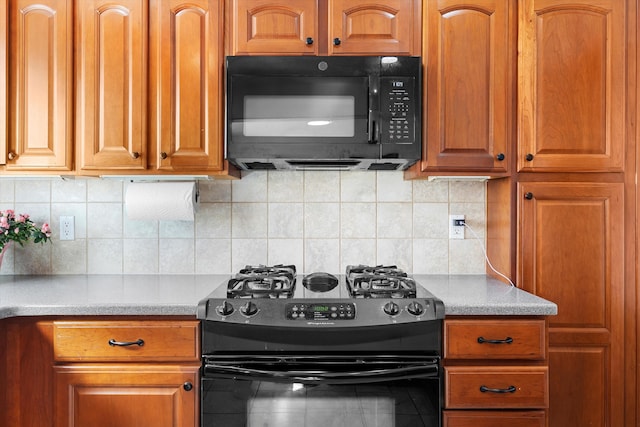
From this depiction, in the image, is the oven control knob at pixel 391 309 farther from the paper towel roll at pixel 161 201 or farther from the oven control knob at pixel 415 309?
the paper towel roll at pixel 161 201

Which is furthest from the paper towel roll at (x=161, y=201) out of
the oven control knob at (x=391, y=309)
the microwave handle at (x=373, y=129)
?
the oven control knob at (x=391, y=309)

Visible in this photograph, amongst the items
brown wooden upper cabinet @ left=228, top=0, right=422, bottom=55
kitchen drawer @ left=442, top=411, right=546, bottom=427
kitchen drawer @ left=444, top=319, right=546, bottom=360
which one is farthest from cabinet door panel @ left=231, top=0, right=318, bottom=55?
kitchen drawer @ left=442, top=411, right=546, bottom=427

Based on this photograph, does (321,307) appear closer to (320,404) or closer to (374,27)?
(320,404)

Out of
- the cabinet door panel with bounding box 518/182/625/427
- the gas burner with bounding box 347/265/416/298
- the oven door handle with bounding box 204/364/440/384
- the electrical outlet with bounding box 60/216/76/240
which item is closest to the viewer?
the oven door handle with bounding box 204/364/440/384

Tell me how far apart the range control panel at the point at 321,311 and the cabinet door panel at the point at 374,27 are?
3.27 ft

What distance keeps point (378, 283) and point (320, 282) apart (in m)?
0.26

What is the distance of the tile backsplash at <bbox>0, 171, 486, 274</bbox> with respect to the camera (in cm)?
223

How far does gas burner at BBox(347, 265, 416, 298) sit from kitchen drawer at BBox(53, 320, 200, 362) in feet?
1.96

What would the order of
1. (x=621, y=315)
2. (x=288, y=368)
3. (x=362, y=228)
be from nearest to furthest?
(x=288, y=368), (x=621, y=315), (x=362, y=228)

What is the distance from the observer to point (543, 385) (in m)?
1.58

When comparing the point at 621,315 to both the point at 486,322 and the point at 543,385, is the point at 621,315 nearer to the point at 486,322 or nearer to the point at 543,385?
the point at 543,385

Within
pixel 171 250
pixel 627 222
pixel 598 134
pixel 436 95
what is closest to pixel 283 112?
pixel 436 95

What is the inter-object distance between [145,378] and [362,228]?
44.2 inches

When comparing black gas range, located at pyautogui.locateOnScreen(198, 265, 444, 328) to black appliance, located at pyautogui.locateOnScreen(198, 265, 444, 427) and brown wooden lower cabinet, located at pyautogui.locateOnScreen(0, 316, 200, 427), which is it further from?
brown wooden lower cabinet, located at pyautogui.locateOnScreen(0, 316, 200, 427)
